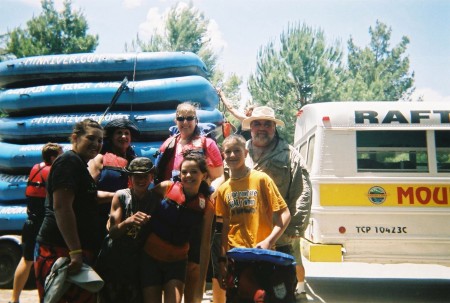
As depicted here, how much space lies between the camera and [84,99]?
6.08 m

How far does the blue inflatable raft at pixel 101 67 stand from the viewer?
6.13m

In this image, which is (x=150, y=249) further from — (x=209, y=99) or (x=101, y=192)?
(x=209, y=99)

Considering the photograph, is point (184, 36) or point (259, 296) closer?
point (259, 296)

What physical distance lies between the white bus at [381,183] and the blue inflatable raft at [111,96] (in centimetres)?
203

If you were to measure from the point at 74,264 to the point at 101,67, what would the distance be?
425cm

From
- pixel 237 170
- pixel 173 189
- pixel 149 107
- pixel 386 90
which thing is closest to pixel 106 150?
pixel 173 189

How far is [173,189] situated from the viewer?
3.21 metres

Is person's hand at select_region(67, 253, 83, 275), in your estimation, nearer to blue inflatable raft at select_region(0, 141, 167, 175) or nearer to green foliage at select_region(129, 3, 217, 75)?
blue inflatable raft at select_region(0, 141, 167, 175)

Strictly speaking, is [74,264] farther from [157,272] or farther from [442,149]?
[442,149]

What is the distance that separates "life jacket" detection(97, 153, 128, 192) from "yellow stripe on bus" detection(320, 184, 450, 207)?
3506mm

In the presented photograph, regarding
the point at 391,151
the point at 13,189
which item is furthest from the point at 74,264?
the point at 391,151

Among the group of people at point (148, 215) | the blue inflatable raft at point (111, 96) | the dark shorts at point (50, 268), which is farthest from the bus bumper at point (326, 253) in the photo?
the dark shorts at point (50, 268)

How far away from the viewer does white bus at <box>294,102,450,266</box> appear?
5973mm

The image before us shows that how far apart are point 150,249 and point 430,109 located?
16.6ft
